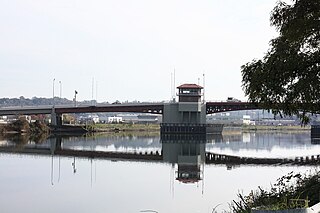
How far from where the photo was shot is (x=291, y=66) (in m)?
18.2

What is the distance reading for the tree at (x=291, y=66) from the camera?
56.5 ft

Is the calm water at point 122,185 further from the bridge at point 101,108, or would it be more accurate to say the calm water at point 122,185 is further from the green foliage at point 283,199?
the bridge at point 101,108

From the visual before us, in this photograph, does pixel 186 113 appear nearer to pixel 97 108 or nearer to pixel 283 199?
pixel 97 108

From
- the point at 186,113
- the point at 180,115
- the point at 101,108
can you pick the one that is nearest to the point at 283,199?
the point at 101,108

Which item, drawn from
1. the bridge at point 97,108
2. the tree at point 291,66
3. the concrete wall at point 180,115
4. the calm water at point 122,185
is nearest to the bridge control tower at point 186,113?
the concrete wall at point 180,115

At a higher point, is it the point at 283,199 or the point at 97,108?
the point at 97,108

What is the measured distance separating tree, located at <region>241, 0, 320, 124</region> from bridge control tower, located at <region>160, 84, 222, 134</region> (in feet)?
321

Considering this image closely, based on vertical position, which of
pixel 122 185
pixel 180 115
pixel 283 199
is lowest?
pixel 122 185

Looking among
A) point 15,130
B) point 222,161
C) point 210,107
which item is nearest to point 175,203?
point 222,161

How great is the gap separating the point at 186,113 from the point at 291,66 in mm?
103590

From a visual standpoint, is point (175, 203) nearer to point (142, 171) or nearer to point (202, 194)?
point (202, 194)

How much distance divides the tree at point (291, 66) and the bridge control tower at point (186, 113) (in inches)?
3852

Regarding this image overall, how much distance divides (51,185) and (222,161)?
22625mm

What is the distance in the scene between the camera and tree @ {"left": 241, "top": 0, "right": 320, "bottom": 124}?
679 inches
